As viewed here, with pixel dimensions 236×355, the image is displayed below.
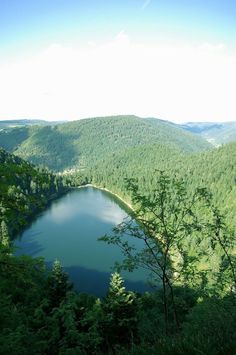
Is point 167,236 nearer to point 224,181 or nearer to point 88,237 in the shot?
point 88,237

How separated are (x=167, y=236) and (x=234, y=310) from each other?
4.82 m

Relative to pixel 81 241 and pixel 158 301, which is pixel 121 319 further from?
pixel 81 241

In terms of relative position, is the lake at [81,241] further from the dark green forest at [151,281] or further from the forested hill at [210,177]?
the dark green forest at [151,281]

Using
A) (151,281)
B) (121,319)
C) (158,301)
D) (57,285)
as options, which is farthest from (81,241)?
(151,281)

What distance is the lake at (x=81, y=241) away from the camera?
68000 millimetres

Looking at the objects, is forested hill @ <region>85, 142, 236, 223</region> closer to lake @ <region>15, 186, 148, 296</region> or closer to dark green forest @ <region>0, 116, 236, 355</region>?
lake @ <region>15, 186, 148, 296</region>

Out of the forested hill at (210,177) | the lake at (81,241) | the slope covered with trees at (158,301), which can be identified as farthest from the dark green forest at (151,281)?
the forested hill at (210,177)

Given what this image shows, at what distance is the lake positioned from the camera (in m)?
68.0

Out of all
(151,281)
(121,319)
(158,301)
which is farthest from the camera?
(158,301)

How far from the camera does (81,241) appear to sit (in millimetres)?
92250

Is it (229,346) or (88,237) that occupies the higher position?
(229,346)

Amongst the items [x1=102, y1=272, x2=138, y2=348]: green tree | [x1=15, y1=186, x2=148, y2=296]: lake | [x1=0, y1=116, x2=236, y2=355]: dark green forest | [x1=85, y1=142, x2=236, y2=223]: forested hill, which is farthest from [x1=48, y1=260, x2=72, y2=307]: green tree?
[x1=85, y1=142, x2=236, y2=223]: forested hill

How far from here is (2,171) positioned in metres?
7.48

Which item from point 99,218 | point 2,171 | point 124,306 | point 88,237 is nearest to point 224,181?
point 99,218
